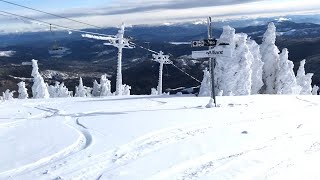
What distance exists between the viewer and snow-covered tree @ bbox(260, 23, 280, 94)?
159 ft

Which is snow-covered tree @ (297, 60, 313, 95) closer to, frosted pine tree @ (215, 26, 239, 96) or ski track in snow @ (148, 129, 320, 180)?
frosted pine tree @ (215, 26, 239, 96)

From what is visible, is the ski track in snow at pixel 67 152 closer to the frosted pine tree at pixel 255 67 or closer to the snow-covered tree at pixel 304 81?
the frosted pine tree at pixel 255 67

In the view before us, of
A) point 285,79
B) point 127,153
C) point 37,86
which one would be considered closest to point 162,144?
point 127,153

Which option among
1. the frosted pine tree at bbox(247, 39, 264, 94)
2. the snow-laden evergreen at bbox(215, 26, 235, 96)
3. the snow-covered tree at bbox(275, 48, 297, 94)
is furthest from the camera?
the snow-covered tree at bbox(275, 48, 297, 94)

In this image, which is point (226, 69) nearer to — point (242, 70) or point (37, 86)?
point (242, 70)

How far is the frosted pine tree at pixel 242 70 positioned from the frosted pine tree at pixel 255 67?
2452 millimetres

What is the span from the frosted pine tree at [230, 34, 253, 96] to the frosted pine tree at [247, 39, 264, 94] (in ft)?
8.05

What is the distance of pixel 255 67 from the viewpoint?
47.2 metres

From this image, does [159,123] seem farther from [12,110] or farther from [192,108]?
[12,110]

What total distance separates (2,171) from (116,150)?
3.14 metres

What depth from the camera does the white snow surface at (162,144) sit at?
415 inches

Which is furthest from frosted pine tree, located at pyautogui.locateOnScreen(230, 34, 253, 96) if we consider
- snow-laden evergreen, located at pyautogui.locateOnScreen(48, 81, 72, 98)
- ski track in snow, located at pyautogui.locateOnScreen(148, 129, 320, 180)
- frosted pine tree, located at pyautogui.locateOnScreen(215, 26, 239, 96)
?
snow-laden evergreen, located at pyautogui.locateOnScreen(48, 81, 72, 98)

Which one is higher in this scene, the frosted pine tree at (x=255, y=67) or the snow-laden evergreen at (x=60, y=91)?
the frosted pine tree at (x=255, y=67)

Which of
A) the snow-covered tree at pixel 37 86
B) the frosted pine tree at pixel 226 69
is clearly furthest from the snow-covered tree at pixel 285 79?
the snow-covered tree at pixel 37 86
